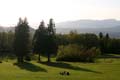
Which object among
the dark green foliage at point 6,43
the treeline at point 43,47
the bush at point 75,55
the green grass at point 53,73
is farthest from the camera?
the dark green foliage at point 6,43

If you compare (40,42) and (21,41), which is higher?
(21,41)

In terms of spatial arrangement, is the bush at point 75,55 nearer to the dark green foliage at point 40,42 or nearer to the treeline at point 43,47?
the treeline at point 43,47

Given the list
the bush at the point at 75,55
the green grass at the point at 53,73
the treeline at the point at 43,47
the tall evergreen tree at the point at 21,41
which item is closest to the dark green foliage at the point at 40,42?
the treeline at the point at 43,47

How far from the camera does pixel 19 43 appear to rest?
76.5 metres

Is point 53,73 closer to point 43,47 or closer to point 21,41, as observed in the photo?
point 21,41

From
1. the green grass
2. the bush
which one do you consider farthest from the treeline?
the green grass

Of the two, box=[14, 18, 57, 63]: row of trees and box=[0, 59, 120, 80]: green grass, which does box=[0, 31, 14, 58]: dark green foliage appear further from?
box=[0, 59, 120, 80]: green grass

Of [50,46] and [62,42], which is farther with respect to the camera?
[62,42]

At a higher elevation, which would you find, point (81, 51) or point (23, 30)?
point (23, 30)

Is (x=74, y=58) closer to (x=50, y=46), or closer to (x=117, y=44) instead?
(x=50, y=46)

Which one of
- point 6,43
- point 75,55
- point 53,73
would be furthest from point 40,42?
point 6,43

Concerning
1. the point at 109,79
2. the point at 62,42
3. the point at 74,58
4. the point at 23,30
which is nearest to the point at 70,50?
the point at 74,58

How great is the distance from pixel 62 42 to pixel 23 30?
57.2m

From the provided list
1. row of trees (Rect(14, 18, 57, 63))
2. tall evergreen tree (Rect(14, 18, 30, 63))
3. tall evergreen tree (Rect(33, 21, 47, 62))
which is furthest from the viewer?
tall evergreen tree (Rect(33, 21, 47, 62))
